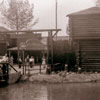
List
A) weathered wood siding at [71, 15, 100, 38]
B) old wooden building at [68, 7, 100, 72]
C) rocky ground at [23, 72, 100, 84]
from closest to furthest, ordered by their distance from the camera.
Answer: rocky ground at [23, 72, 100, 84] → old wooden building at [68, 7, 100, 72] → weathered wood siding at [71, 15, 100, 38]

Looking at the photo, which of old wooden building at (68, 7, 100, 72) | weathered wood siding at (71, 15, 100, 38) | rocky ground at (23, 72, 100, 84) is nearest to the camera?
rocky ground at (23, 72, 100, 84)

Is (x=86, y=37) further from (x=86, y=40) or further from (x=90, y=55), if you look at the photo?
(x=90, y=55)

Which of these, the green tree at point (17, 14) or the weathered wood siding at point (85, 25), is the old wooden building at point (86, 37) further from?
the green tree at point (17, 14)

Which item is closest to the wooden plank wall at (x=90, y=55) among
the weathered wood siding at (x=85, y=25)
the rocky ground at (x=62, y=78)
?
the weathered wood siding at (x=85, y=25)

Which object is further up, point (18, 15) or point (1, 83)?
point (18, 15)

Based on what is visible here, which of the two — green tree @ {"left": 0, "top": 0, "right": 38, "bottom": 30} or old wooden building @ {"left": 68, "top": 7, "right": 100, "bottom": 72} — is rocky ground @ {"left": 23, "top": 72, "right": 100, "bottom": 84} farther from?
green tree @ {"left": 0, "top": 0, "right": 38, "bottom": 30}

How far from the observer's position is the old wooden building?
3341 cm

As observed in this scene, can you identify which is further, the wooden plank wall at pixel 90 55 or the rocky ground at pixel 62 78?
the wooden plank wall at pixel 90 55

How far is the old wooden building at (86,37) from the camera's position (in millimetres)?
33406

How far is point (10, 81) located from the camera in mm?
28562

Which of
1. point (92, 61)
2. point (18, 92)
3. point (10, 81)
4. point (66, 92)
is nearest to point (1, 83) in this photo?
point (10, 81)

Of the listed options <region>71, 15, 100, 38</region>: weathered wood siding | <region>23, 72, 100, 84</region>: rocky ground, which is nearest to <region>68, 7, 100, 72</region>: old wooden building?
<region>71, 15, 100, 38</region>: weathered wood siding

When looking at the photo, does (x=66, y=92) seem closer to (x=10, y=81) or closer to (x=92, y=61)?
(x=10, y=81)

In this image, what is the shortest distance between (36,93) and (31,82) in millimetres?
5895
